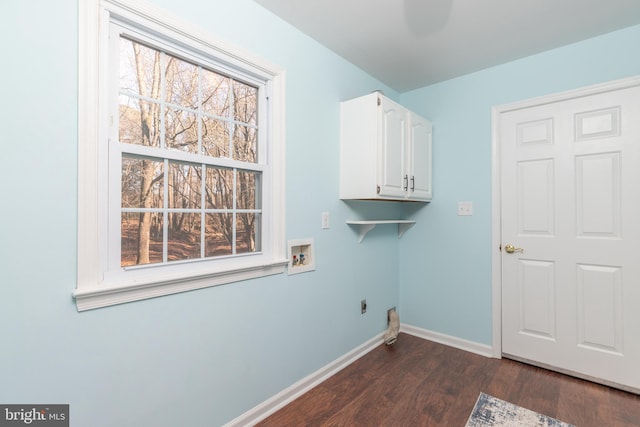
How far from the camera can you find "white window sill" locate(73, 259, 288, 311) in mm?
1169

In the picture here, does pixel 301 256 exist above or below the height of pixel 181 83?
below

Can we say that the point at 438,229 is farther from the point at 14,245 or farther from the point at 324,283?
the point at 14,245

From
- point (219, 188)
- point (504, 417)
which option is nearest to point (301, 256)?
point (219, 188)

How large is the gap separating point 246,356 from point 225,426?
357 mm

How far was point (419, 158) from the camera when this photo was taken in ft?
8.65

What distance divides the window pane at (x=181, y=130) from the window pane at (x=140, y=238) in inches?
15.0

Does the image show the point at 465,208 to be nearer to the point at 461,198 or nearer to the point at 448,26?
the point at 461,198

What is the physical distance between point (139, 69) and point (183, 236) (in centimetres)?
83

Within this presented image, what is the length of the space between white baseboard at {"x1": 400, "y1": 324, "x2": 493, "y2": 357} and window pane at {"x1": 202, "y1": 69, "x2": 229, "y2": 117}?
265cm

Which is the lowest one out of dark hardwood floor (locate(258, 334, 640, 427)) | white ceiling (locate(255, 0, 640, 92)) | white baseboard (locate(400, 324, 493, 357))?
dark hardwood floor (locate(258, 334, 640, 427))

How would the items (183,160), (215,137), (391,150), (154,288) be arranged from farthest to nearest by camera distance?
(391,150) < (215,137) < (183,160) < (154,288)

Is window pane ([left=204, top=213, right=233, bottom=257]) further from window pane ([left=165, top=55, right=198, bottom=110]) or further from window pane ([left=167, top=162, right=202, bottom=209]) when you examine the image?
window pane ([left=165, top=55, right=198, bottom=110])

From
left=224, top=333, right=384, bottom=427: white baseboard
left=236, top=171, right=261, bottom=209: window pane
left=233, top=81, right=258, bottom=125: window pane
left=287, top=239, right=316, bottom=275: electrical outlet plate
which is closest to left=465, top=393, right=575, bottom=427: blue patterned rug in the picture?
left=224, top=333, right=384, bottom=427: white baseboard

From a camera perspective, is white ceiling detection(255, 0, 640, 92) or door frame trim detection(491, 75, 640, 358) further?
door frame trim detection(491, 75, 640, 358)
